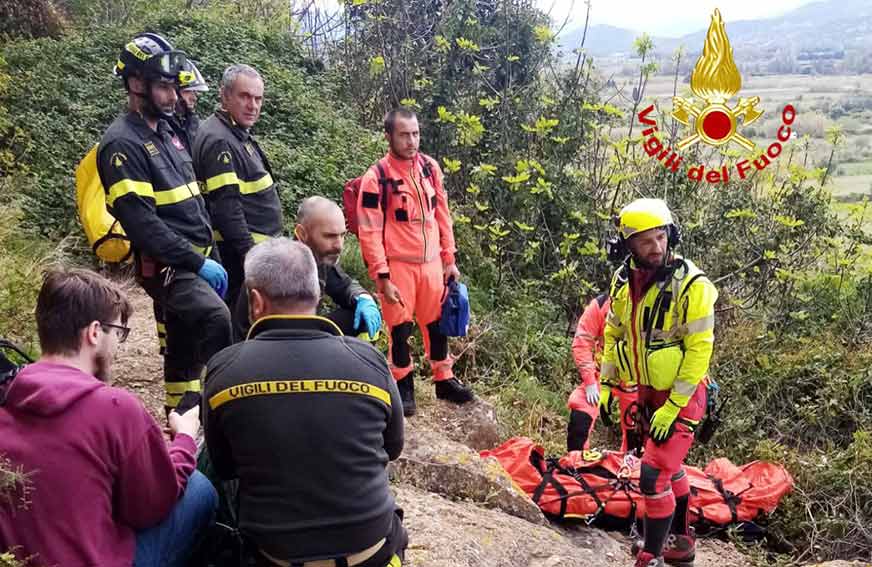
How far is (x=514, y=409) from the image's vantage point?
6.56 m

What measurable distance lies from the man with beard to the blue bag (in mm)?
1972

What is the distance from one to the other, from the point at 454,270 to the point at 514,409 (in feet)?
6.22

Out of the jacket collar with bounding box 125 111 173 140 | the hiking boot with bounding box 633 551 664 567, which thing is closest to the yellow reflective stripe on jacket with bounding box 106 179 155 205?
the jacket collar with bounding box 125 111 173 140

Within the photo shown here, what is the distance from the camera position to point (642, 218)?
3.92 m

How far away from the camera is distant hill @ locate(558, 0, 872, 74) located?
14641 millimetres

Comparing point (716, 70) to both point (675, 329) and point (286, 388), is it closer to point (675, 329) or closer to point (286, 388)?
point (675, 329)

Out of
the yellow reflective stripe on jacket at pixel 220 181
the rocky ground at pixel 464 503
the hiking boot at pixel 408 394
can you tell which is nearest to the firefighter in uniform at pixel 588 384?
the rocky ground at pixel 464 503

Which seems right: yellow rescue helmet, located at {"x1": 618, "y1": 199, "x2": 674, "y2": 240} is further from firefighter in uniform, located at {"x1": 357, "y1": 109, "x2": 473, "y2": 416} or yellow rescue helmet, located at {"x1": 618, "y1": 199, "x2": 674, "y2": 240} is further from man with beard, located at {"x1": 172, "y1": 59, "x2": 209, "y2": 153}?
man with beard, located at {"x1": 172, "y1": 59, "x2": 209, "y2": 153}

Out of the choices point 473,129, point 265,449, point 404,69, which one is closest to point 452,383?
point 265,449

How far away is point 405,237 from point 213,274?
5.04 ft

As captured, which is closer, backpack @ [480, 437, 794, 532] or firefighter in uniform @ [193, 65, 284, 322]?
firefighter in uniform @ [193, 65, 284, 322]

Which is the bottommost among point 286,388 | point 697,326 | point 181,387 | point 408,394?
point 408,394

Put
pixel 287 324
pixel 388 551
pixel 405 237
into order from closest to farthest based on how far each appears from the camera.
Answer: pixel 287 324, pixel 388 551, pixel 405 237

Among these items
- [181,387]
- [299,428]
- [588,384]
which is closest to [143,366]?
[181,387]
